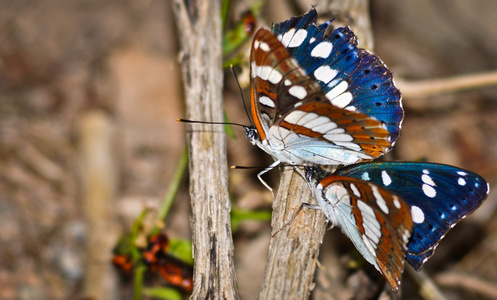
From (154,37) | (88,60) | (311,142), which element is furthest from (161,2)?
(311,142)

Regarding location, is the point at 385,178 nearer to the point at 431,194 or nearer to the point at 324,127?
the point at 431,194

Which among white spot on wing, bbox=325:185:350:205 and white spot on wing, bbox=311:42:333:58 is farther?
white spot on wing, bbox=311:42:333:58

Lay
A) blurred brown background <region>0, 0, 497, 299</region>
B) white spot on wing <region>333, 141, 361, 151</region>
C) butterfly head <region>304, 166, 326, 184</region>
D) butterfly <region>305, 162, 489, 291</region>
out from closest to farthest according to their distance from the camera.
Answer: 1. butterfly <region>305, 162, 489, 291</region>
2. butterfly head <region>304, 166, 326, 184</region>
3. white spot on wing <region>333, 141, 361, 151</region>
4. blurred brown background <region>0, 0, 497, 299</region>

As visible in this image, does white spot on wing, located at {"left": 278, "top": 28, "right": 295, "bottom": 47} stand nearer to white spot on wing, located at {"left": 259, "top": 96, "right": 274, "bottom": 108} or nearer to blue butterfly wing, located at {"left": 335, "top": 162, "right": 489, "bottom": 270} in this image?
white spot on wing, located at {"left": 259, "top": 96, "right": 274, "bottom": 108}

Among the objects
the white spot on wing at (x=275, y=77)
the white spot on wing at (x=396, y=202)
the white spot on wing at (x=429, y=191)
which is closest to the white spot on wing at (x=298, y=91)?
the white spot on wing at (x=275, y=77)

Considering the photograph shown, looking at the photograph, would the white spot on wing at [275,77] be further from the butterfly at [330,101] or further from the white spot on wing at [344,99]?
the white spot on wing at [344,99]

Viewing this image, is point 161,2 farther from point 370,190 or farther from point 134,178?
point 370,190

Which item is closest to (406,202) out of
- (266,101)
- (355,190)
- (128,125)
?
(355,190)

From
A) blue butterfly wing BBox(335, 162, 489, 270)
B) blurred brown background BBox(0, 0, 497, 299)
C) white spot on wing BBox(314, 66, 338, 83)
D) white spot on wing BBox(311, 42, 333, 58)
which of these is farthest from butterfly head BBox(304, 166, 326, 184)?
blurred brown background BBox(0, 0, 497, 299)
